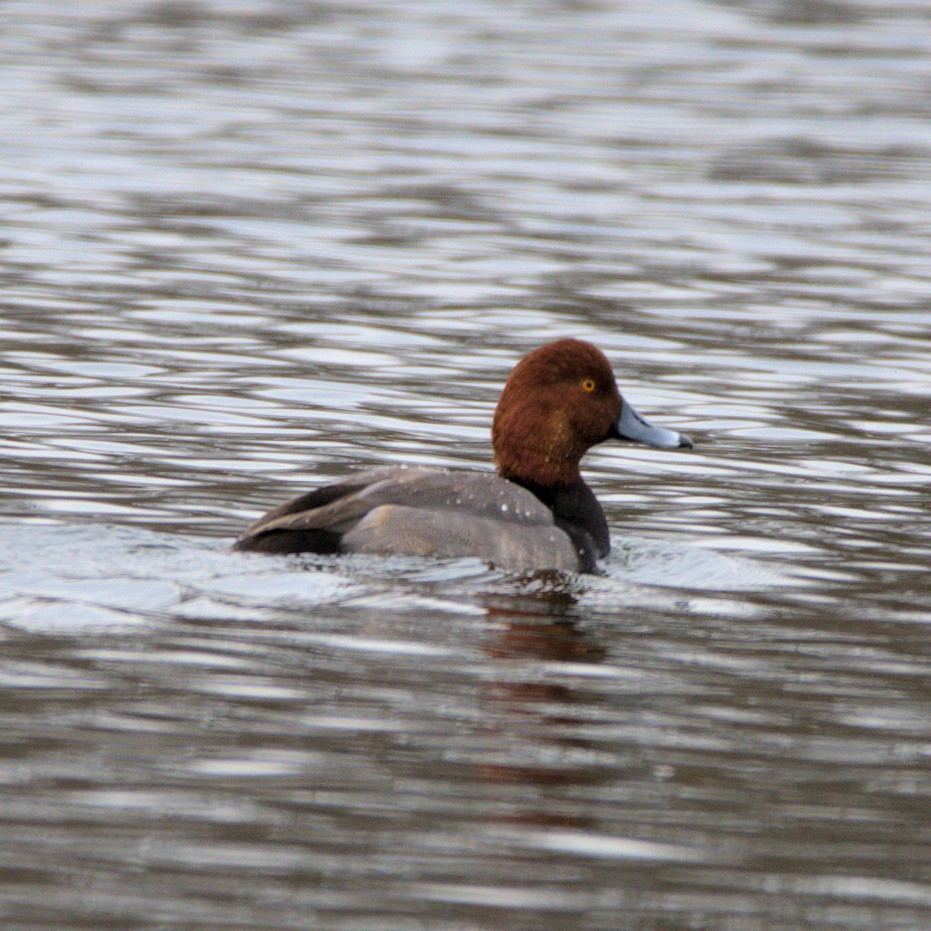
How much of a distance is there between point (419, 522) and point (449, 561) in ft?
0.58

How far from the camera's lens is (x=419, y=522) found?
25.0 feet

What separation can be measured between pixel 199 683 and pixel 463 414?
4.96 m

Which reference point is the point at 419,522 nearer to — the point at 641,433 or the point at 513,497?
the point at 513,497

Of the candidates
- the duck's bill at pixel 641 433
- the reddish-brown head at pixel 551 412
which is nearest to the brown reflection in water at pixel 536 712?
the reddish-brown head at pixel 551 412

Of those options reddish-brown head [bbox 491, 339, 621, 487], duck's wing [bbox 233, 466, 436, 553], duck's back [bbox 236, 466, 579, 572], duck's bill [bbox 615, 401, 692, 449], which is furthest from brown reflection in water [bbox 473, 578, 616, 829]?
duck's bill [bbox 615, 401, 692, 449]

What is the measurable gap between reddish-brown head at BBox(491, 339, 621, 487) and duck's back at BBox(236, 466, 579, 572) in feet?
1.53

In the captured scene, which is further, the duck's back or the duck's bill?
the duck's bill

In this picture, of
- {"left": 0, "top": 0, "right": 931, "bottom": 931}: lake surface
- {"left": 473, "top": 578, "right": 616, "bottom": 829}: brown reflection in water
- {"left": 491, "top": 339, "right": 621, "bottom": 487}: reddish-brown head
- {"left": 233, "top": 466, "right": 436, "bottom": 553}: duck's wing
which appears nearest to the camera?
{"left": 0, "top": 0, "right": 931, "bottom": 931}: lake surface

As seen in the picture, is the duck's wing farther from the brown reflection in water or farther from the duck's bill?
the duck's bill

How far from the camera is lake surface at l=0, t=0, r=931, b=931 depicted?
478 centimetres

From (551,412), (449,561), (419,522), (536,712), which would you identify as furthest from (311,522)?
(536,712)

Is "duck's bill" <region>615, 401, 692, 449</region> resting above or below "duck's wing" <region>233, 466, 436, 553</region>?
below

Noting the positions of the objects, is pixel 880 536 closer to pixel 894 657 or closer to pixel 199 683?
pixel 894 657

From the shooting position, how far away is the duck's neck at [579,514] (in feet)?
26.3
